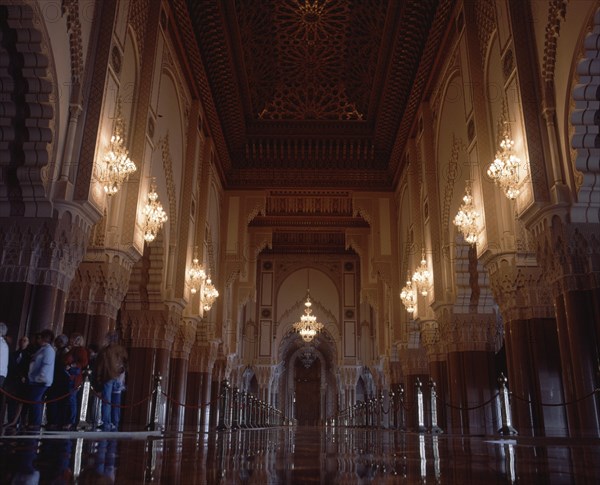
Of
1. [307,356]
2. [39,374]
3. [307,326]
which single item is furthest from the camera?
[307,356]

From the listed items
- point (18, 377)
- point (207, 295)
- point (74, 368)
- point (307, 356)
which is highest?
point (307, 356)

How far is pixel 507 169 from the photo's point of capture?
7.74 metres

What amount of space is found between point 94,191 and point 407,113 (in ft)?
31.5

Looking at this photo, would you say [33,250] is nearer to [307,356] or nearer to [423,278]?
[423,278]

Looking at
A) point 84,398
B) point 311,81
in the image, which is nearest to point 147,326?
point 84,398

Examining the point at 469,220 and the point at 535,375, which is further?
the point at 469,220

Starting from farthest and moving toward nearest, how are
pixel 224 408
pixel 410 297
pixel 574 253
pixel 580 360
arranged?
pixel 410 297 → pixel 224 408 → pixel 574 253 → pixel 580 360

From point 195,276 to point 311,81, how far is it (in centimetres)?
615

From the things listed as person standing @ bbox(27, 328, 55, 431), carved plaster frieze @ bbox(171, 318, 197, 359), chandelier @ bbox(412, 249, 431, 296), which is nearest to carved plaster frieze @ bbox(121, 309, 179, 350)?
carved plaster frieze @ bbox(171, 318, 197, 359)

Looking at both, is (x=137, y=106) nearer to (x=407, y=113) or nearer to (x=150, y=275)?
(x=150, y=275)

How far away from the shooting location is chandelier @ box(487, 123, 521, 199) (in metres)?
7.65

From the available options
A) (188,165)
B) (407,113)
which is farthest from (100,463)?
(407,113)

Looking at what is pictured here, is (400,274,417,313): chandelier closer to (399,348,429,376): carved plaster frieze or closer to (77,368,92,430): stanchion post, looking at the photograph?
(399,348,429,376): carved plaster frieze

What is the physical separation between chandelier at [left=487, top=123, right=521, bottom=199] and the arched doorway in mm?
23958
